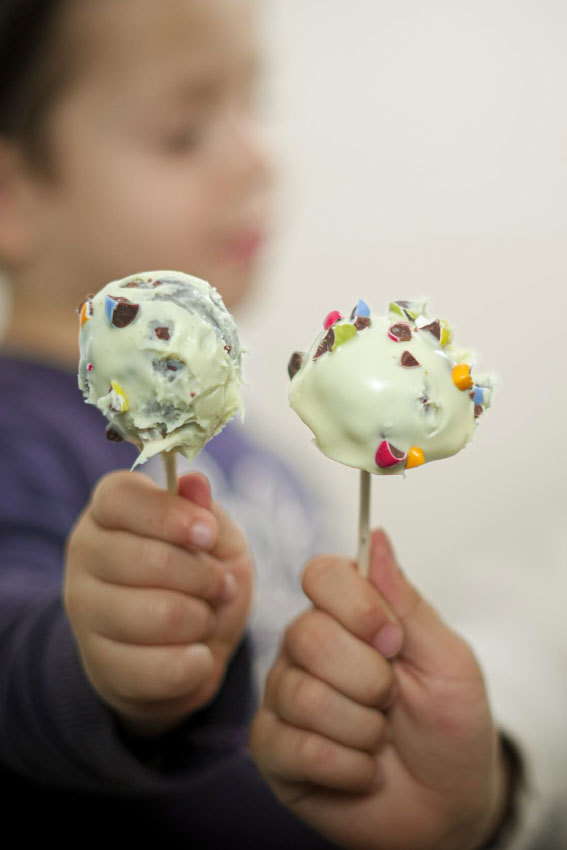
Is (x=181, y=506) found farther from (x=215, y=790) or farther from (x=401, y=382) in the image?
(x=215, y=790)

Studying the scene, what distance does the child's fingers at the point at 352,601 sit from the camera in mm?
466

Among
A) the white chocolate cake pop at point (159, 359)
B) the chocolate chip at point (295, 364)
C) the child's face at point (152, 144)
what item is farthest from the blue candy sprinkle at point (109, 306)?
the child's face at point (152, 144)

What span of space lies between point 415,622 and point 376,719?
0.07 meters

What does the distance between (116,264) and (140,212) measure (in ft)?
0.21

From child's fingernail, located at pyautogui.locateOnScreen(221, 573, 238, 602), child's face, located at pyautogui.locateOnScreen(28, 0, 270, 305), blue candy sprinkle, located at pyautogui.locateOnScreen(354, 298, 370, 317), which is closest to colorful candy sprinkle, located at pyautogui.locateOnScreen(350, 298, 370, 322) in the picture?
blue candy sprinkle, located at pyautogui.locateOnScreen(354, 298, 370, 317)

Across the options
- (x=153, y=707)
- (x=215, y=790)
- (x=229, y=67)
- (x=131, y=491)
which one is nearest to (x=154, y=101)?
(x=229, y=67)

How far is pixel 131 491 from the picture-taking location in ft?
1.49

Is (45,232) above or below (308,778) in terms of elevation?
above

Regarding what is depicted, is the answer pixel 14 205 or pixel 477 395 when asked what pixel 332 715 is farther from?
pixel 14 205

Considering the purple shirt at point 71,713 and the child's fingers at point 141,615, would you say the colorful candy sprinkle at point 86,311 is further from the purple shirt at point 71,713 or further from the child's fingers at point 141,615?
the purple shirt at point 71,713

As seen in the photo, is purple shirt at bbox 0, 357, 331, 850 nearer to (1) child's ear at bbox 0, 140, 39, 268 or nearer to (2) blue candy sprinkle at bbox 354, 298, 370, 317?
(1) child's ear at bbox 0, 140, 39, 268

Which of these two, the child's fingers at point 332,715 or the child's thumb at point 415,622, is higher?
the child's thumb at point 415,622

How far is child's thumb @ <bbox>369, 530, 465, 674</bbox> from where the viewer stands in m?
0.50

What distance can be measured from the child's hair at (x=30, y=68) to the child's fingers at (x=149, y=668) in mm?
542
